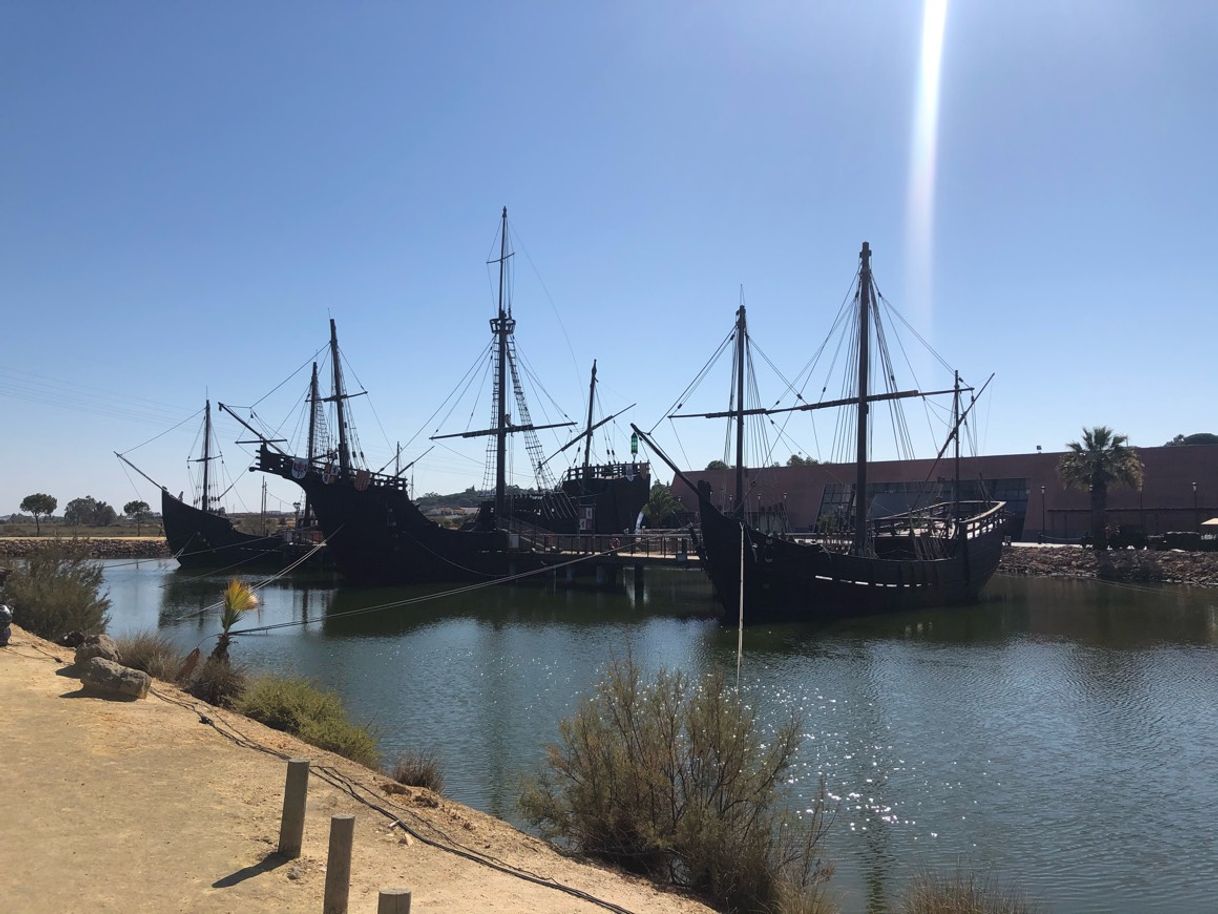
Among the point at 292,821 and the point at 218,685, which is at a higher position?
the point at 292,821

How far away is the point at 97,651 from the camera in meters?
11.5

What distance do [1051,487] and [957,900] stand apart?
2062 inches

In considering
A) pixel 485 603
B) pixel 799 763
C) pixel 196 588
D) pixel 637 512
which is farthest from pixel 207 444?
pixel 799 763

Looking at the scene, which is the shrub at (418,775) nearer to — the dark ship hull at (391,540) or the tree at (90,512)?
the dark ship hull at (391,540)

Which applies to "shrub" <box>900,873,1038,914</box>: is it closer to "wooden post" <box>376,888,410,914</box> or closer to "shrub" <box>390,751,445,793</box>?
"wooden post" <box>376,888,410,914</box>

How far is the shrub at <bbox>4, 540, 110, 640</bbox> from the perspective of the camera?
53.0 feet

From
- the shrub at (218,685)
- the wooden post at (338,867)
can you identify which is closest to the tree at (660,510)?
the shrub at (218,685)

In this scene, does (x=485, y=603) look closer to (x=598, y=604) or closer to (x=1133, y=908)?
(x=598, y=604)

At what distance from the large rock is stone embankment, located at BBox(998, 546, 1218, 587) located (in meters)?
41.5

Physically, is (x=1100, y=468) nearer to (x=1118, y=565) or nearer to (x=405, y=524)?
(x=1118, y=565)

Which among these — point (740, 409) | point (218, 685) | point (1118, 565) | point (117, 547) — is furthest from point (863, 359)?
point (117, 547)

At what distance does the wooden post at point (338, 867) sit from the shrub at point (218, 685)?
688 centimetres

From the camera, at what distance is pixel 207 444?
58406mm

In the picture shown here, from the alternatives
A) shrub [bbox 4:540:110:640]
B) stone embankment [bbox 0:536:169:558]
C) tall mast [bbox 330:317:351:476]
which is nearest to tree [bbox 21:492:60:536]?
stone embankment [bbox 0:536:169:558]
